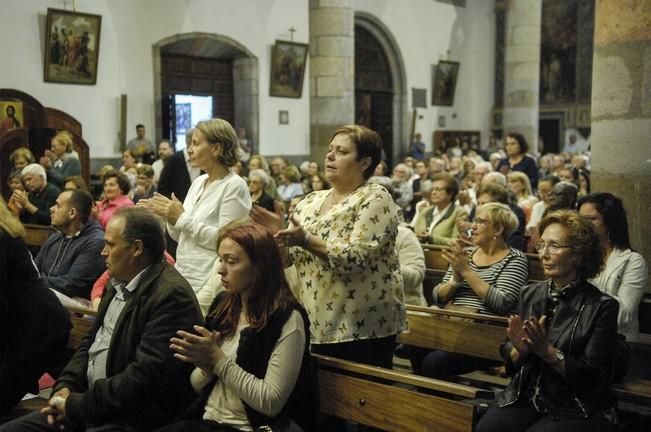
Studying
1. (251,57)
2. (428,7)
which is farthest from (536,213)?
(428,7)

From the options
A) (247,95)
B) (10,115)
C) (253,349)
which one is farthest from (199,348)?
(247,95)

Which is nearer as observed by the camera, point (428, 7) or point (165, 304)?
point (165, 304)

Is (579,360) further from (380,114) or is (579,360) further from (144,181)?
(380,114)

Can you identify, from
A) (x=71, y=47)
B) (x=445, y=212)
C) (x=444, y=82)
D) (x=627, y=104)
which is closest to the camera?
(x=627, y=104)

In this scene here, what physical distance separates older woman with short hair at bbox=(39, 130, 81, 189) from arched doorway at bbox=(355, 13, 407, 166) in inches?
422

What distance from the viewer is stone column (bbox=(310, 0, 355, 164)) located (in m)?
14.7

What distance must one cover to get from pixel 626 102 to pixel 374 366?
2.51 meters

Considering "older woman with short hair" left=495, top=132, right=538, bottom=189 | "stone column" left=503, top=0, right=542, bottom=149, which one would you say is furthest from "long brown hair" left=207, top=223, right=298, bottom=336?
"stone column" left=503, top=0, right=542, bottom=149

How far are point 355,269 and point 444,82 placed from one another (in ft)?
64.7

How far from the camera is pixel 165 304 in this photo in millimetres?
3324

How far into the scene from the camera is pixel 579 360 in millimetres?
3148

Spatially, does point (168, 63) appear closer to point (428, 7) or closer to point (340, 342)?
point (428, 7)

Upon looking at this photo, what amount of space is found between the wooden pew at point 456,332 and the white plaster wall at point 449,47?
632 inches

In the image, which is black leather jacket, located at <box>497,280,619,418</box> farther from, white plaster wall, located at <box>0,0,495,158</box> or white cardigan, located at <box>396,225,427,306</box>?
white plaster wall, located at <box>0,0,495,158</box>
